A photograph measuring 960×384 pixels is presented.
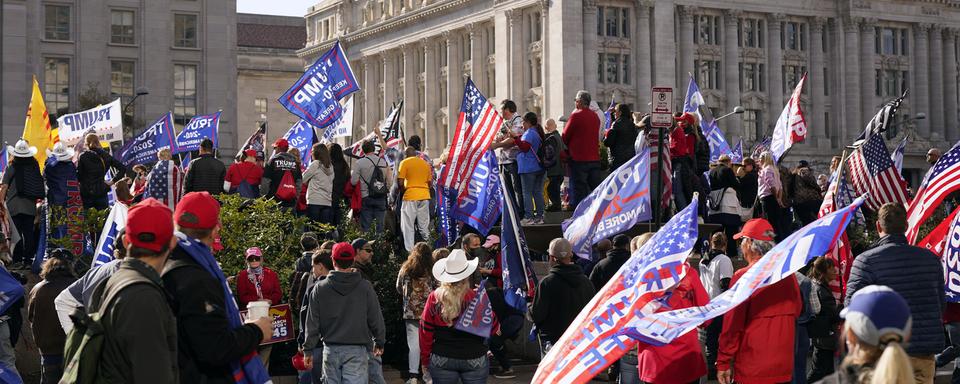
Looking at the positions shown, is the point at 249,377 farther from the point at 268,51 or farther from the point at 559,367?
the point at 268,51

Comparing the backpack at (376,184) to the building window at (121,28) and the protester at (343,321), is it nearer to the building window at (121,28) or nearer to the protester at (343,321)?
the protester at (343,321)

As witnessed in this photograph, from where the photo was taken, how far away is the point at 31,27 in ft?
182

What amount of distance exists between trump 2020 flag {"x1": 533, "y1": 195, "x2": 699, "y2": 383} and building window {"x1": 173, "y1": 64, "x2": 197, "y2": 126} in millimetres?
50555

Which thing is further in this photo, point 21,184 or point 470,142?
point 21,184

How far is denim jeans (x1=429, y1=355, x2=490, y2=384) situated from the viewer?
10812 mm

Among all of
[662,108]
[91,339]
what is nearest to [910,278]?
[91,339]

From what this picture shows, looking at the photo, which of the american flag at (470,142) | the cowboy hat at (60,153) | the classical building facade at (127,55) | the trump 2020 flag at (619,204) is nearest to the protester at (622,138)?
the american flag at (470,142)

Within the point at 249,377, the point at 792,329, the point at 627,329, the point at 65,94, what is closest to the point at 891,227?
the point at 792,329

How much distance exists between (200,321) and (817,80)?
3224 inches

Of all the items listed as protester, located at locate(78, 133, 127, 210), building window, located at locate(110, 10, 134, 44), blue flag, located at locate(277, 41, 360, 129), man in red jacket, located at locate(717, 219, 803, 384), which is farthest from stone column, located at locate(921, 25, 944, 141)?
man in red jacket, located at locate(717, 219, 803, 384)

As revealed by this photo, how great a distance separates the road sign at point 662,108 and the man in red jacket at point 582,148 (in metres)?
2.44

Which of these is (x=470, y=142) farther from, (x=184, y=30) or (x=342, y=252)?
(x=184, y=30)

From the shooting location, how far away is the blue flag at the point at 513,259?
13.6 metres

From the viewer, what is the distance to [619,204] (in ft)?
49.8
